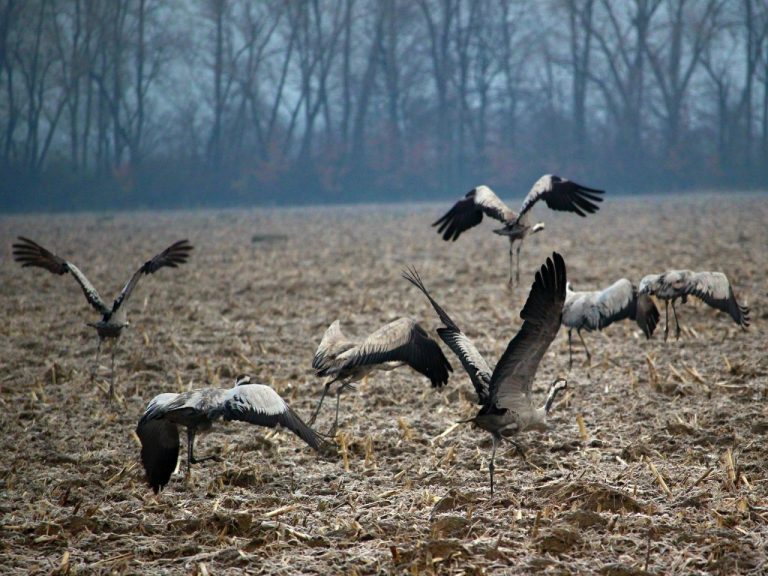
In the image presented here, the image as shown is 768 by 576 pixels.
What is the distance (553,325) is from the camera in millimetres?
4633

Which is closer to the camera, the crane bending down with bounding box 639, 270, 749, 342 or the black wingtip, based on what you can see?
the black wingtip

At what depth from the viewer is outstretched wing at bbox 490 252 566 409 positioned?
4547 millimetres

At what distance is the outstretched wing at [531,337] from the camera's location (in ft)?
14.9

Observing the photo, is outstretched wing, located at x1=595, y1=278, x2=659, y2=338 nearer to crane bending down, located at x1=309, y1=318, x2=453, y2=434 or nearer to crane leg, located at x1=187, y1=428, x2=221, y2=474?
crane bending down, located at x1=309, y1=318, x2=453, y2=434

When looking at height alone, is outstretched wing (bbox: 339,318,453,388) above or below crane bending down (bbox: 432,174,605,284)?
below

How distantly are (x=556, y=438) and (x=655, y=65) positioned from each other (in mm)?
51432

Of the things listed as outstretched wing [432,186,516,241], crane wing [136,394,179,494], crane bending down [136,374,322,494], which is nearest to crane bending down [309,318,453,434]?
crane bending down [136,374,322,494]

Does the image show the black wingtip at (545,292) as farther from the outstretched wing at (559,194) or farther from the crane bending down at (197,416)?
the outstretched wing at (559,194)

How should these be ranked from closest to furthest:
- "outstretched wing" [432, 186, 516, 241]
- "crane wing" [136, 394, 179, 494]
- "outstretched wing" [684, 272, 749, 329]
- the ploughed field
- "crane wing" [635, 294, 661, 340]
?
the ploughed field, "crane wing" [136, 394, 179, 494], "outstretched wing" [684, 272, 749, 329], "crane wing" [635, 294, 661, 340], "outstretched wing" [432, 186, 516, 241]

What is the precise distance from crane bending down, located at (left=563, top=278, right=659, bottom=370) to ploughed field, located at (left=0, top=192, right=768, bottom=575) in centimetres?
37

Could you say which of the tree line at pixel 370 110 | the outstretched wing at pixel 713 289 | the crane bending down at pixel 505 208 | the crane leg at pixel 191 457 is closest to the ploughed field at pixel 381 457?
the crane leg at pixel 191 457

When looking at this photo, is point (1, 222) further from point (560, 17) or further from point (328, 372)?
point (560, 17)

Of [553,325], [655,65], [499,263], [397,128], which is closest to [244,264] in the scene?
[499,263]

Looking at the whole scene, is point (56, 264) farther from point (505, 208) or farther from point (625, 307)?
point (625, 307)
